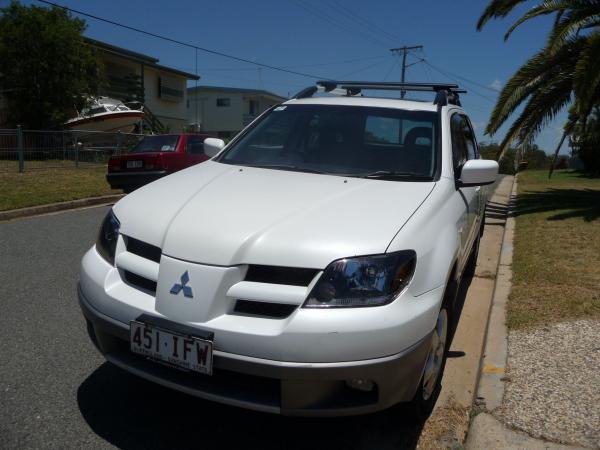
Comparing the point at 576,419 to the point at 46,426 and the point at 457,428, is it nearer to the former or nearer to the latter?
the point at 457,428

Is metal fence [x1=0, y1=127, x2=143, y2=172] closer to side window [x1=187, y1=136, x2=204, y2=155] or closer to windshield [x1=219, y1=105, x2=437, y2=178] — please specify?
side window [x1=187, y1=136, x2=204, y2=155]

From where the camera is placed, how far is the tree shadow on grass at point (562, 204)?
32.4 ft

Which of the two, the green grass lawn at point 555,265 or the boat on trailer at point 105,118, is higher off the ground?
the boat on trailer at point 105,118

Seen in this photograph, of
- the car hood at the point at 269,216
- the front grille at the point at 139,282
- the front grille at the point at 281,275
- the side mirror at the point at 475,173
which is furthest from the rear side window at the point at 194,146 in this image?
the front grille at the point at 281,275

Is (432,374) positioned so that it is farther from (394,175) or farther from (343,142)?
(343,142)

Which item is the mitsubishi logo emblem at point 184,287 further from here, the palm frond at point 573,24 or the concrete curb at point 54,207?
the palm frond at point 573,24

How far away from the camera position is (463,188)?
13.4 ft

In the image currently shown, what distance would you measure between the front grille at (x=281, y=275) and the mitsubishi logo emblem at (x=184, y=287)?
254mm

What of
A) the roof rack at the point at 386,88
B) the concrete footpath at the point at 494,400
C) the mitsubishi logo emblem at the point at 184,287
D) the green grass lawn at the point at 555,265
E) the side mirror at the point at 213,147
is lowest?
the concrete footpath at the point at 494,400

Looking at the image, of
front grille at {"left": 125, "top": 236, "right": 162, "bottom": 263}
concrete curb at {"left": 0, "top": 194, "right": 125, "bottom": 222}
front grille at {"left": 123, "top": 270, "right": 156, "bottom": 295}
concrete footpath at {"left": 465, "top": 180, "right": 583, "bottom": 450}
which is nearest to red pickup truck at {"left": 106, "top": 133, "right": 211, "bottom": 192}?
concrete curb at {"left": 0, "top": 194, "right": 125, "bottom": 222}

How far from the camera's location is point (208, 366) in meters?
2.40

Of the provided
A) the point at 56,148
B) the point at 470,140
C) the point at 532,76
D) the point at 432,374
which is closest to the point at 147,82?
the point at 56,148

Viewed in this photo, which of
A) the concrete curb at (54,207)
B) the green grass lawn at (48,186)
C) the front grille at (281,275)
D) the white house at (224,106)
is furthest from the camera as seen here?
the white house at (224,106)

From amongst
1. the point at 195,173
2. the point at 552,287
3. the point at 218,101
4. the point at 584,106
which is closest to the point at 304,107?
the point at 195,173
